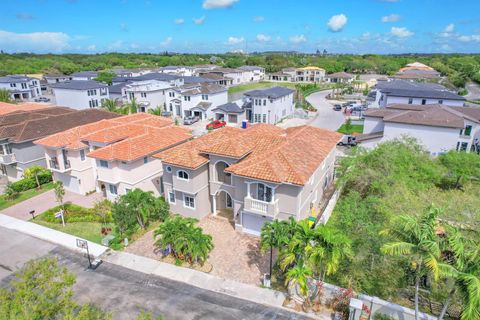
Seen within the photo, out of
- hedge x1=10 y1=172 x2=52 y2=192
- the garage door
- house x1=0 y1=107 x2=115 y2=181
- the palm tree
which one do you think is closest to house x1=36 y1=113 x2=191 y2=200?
hedge x1=10 y1=172 x2=52 y2=192

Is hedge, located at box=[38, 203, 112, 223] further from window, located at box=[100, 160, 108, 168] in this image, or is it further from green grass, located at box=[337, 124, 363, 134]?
green grass, located at box=[337, 124, 363, 134]

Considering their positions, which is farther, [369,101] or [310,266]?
[369,101]

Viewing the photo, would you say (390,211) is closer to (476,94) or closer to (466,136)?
(466,136)

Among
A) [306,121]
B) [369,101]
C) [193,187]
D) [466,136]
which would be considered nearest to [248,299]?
[193,187]

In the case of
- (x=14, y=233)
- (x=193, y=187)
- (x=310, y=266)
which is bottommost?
(x=14, y=233)

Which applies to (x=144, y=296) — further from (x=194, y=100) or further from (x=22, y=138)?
(x=194, y=100)

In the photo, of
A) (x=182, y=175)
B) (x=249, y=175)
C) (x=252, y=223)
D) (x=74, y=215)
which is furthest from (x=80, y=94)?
(x=249, y=175)

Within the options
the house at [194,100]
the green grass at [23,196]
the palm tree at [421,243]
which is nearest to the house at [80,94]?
the house at [194,100]

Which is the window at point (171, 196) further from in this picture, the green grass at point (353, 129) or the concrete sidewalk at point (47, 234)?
the green grass at point (353, 129)

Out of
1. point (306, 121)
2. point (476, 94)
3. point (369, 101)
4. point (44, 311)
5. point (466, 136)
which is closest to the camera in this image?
point (44, 311)
